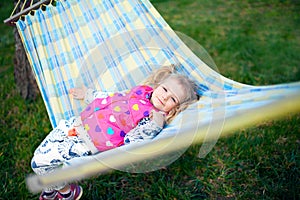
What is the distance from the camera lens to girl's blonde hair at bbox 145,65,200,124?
5.69ft

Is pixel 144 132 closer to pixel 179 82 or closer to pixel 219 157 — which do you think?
pixel 179 82

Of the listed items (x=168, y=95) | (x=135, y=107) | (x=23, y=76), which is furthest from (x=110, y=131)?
(x=23, y=76)

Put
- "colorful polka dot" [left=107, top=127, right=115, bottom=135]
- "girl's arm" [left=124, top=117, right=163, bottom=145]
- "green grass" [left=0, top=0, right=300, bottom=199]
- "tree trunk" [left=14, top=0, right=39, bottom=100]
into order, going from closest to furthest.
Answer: "girl's arm" [left=124, top=117, right=163, bottom=145]
"colorful polka dot" [left=107, top=127, right=115, bottom=135]
"green grass" [left=0, top=0, right=300, bottom=199]
"tree trunk" [left=14, top=0, right=39, bottom=100]

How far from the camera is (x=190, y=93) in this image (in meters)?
1.77

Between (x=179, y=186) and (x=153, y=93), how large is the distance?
52 cm

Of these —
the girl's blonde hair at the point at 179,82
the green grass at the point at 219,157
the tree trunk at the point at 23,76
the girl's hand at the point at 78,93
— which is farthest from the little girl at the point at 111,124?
the tree trunk at the point at 23,76

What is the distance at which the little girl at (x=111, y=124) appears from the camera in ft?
5.45

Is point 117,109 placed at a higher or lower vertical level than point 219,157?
higher

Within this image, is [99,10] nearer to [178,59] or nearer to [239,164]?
[178,59]

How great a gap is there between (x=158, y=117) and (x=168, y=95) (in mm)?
123

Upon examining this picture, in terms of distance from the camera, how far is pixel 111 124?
1745 mm

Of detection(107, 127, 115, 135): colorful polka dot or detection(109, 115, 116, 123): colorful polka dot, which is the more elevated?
detection(109, 115, 116, 123): colorful polka dot

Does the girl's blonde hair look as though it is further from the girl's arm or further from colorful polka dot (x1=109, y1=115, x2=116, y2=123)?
colorful polka dot (x1=109, y1=115, x2=116, y2=123)

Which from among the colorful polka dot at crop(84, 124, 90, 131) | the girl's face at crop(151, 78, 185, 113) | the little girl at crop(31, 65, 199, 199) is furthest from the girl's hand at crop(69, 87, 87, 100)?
the girl's face at crop(151, 78, 185, 113)
